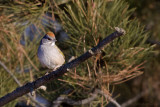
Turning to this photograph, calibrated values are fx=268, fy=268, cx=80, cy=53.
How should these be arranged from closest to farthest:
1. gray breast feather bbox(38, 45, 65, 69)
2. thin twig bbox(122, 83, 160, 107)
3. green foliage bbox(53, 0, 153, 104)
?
green foliage bbox(53, 0, 153, 104) < gray breast feather bbox(38, 45, 65, 69) < thin twig bbox(122, 83, 160, 107)

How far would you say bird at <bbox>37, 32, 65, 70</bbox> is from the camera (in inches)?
111

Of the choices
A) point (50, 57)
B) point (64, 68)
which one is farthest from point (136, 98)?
point (64, 68)

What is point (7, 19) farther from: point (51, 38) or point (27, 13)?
point (51, 38)

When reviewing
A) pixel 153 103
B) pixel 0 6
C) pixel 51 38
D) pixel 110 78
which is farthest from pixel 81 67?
pixel 153 103

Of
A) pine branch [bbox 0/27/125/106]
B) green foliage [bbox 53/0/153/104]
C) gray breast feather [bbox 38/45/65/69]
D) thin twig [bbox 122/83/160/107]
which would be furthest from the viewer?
thin twig [bbox 122/83/160/107]

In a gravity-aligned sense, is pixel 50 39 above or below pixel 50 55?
above

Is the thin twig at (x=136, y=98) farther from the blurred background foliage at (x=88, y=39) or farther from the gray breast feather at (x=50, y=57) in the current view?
the gray breast feather at (x=50, y=57)

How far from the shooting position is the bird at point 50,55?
9.29 feet

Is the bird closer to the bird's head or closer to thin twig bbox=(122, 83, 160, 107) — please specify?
the bird's head

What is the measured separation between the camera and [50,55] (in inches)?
113

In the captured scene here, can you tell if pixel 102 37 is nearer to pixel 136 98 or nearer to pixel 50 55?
pixel 50 55

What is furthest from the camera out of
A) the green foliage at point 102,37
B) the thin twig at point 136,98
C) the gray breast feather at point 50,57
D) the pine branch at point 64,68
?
the thin twig at point 136,98

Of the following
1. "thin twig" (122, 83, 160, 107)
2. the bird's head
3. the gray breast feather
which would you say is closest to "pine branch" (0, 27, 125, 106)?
the gray breast feather

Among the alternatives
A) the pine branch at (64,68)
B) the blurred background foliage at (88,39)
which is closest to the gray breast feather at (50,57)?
the blurred background foliage at (88,39)
